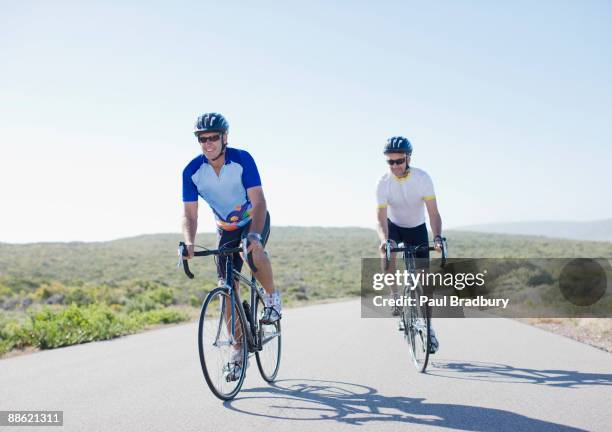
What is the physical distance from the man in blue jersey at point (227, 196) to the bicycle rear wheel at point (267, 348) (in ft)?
0.91

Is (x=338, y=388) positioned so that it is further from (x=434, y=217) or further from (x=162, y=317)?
(x=162, y=317)

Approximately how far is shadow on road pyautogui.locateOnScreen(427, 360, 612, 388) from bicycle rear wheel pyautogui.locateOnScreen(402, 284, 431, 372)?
0.20m

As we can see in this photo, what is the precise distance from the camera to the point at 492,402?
5.75 metres

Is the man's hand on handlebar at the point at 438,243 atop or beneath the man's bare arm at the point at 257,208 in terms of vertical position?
beneath

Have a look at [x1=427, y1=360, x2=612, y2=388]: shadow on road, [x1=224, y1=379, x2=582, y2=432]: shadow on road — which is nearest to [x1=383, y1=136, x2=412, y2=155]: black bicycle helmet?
[x1=427, y1=360, x2=612, y2=388]: shadow on road

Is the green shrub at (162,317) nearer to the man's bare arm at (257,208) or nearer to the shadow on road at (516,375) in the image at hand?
the shadow on road at (516,375)

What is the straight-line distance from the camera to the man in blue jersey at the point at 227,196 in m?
6.14

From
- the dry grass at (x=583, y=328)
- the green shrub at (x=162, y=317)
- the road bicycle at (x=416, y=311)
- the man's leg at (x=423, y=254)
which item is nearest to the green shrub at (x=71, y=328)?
the green shrub at (x=162, y=317)

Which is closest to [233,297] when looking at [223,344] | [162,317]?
[223,344]

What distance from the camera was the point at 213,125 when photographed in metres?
6.12

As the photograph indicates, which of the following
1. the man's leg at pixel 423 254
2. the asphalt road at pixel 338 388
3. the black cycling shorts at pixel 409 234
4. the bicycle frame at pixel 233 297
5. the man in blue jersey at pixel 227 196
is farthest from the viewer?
the black cycling shorts at pixel 409 234

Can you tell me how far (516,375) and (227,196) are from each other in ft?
12.3

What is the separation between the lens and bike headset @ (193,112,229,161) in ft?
20.1

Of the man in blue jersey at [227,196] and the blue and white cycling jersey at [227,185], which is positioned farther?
the blue and white cycling jersey at [227,185]
